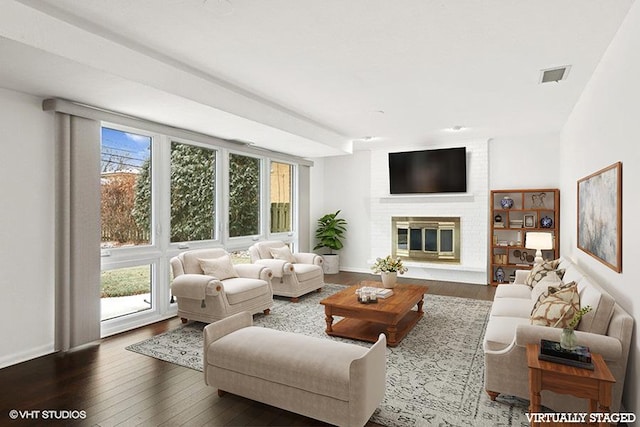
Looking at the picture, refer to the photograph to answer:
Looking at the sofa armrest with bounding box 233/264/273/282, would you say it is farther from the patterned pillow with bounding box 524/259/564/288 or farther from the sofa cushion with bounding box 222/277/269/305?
the patterned pillow with bounding box 524/259/564/288

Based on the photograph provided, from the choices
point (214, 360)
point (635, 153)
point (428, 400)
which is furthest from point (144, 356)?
point (635, 153)

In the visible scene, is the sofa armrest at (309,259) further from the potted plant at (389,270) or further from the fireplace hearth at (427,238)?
the fireplace hearth at (427,238)

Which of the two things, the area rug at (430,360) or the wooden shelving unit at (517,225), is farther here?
the wooden shelving unit at (517,225)

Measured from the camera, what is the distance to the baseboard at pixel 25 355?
3.30 m

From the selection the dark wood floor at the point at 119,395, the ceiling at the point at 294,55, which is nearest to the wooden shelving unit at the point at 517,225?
the ceiling at the point at 294,55

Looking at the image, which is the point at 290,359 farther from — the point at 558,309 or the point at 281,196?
the point at 281,196

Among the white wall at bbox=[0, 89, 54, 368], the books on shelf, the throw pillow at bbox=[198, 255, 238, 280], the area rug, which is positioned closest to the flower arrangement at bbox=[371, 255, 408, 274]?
the books on shelf

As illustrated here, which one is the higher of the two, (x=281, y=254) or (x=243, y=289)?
(x=281, y=254)

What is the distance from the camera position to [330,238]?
26.1 feet

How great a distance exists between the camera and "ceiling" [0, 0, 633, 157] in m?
2.48

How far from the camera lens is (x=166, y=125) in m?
4.72

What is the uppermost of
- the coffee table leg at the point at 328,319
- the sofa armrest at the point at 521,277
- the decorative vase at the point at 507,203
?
the decorative vase at the point at 507,203

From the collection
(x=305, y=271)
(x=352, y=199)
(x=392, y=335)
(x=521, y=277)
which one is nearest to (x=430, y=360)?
(x=392, y=335)

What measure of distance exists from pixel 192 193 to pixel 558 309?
4.49 m
